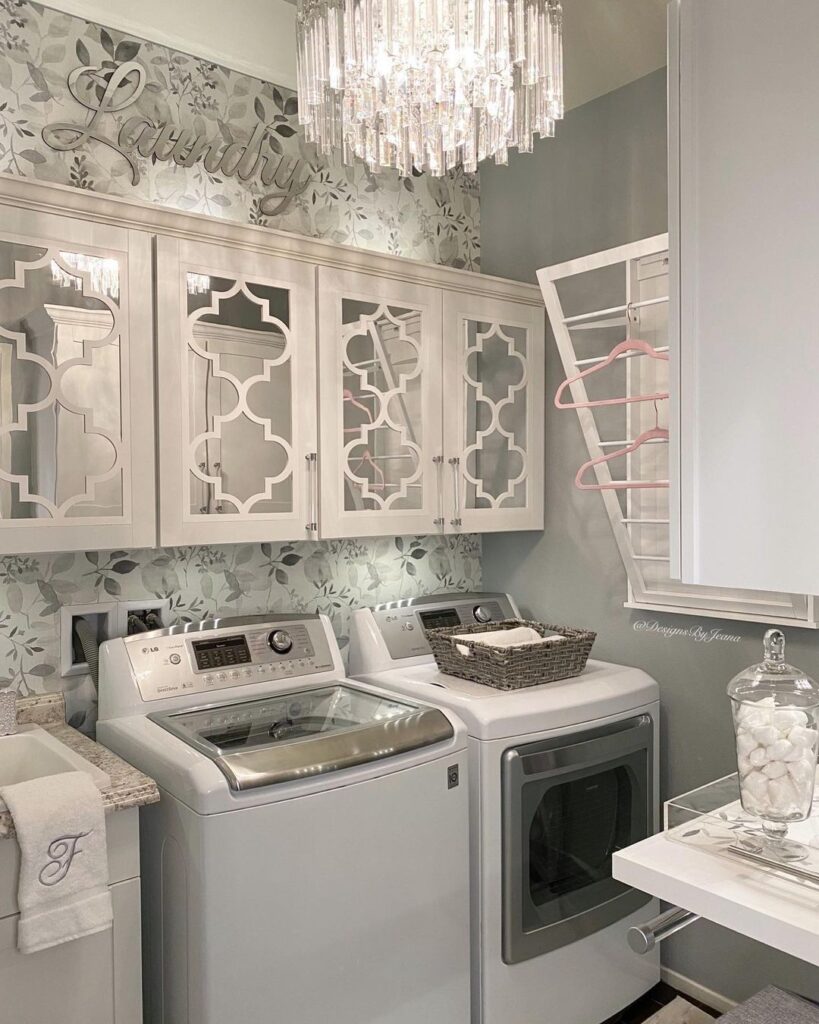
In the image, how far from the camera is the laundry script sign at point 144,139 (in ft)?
7.41

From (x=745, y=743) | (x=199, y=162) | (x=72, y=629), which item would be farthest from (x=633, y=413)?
(x=72, y=629)

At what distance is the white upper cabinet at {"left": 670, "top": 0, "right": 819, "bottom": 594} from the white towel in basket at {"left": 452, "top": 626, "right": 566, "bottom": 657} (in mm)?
1373

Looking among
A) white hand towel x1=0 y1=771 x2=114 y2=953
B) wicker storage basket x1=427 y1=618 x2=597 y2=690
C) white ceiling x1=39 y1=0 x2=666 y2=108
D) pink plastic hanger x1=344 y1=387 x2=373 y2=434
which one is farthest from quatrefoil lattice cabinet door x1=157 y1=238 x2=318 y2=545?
white ceiling x1=39 y1=0 x2=666 y2=108

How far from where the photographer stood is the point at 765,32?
39.7 inches

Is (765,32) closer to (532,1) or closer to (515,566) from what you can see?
(532,1)

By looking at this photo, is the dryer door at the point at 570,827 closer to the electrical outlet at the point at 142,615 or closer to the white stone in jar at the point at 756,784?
the white stone in jar at the point at 756,784

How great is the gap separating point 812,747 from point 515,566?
1.79 m

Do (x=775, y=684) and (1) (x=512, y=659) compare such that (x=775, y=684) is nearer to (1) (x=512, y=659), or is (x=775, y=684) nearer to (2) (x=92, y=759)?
(1) (x=512, y=659)

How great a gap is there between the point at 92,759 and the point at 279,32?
7.47 feet

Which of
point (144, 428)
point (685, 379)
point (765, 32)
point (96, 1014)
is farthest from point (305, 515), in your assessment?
point (765, 32)

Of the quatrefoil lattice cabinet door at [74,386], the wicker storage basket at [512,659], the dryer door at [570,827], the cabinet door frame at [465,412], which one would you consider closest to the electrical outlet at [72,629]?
the quatrefoil lattice cabinet door at [74,386]

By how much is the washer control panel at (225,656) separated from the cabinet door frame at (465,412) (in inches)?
22.9

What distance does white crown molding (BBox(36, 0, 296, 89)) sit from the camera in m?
2.29

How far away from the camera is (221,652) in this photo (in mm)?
2301
